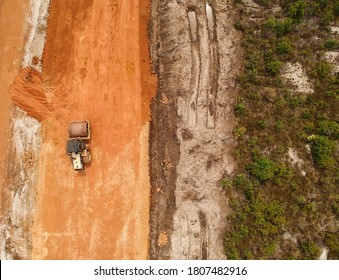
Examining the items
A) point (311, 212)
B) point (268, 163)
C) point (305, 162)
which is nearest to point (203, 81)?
point (268, 163)

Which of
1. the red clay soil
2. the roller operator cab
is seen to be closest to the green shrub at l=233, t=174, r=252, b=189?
the roller operator cab

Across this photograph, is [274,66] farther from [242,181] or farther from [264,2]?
[242,181]

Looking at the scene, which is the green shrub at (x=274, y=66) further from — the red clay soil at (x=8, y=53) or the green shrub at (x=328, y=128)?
the red clay soil at (x=8, y=53)

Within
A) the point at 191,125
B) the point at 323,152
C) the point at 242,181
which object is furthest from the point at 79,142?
the point at 323,152

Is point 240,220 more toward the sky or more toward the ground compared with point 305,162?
more toward the ground

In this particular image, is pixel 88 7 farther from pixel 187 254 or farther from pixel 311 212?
pixel 311 212
